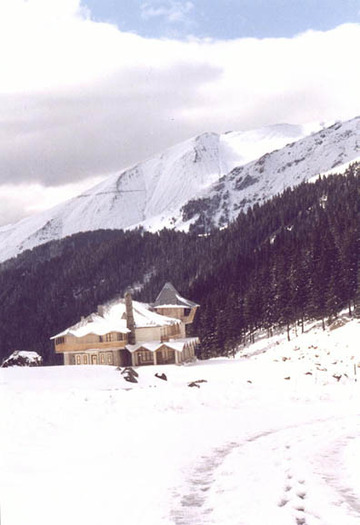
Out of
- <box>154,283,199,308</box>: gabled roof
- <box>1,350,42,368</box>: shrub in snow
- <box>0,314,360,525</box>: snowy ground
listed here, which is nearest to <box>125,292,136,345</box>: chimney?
<box>1,350,42,368</box>: shrub in snow

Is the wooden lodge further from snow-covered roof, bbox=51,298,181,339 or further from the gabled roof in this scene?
the gabled roof

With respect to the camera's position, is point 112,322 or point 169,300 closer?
point 112,322

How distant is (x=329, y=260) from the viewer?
286 ft

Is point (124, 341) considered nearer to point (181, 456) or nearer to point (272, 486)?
point (181, 456)

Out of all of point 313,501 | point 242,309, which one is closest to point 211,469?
point 313,501

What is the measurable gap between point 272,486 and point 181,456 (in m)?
3.90

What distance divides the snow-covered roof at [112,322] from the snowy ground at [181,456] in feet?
132

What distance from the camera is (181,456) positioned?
1369 centimetres

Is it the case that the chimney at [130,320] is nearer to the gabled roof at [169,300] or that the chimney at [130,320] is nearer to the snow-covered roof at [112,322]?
the snow-covered roof at [112,322]

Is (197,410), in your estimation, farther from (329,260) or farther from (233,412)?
(329,260)

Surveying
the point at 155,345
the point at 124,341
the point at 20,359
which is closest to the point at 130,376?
the point at 155,345

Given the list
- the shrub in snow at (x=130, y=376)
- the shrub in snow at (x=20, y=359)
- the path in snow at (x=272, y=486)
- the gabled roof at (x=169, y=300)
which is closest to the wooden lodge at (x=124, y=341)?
the shrub in snow at (x=20, y=359)

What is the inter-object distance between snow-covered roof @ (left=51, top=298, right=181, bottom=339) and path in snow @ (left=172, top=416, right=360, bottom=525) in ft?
176

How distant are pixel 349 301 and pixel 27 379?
60390mm
